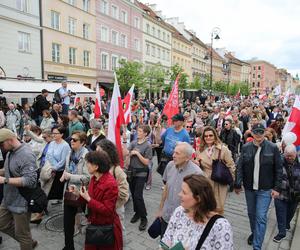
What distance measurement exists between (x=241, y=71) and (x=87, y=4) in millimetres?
83246

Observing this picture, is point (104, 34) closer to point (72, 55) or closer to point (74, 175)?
point (72, 55)

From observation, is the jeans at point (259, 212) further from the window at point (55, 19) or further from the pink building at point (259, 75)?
the pink building at point (259, 75)

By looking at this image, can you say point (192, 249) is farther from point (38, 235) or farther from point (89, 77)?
point (89, 77)

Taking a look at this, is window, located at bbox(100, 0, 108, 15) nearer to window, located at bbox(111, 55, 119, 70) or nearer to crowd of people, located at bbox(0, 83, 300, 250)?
window, located at bbox(111, 55, 119, 70)

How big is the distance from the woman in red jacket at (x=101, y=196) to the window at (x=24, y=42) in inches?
938

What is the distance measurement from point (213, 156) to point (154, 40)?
45.9m

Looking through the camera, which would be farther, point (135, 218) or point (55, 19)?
point (55, 19)

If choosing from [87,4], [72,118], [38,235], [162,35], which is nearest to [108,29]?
[87,4]

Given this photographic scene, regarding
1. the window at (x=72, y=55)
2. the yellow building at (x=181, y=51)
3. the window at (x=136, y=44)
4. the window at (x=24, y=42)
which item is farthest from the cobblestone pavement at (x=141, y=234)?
the yellow building at (x=181, y=51)

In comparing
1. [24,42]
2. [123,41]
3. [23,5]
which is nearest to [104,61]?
[123,41]

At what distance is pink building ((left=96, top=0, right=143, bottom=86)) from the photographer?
116 ft

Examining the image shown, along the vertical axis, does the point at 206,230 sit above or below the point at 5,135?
below

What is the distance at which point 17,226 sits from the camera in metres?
3.93

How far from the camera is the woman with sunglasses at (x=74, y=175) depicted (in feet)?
14.3
